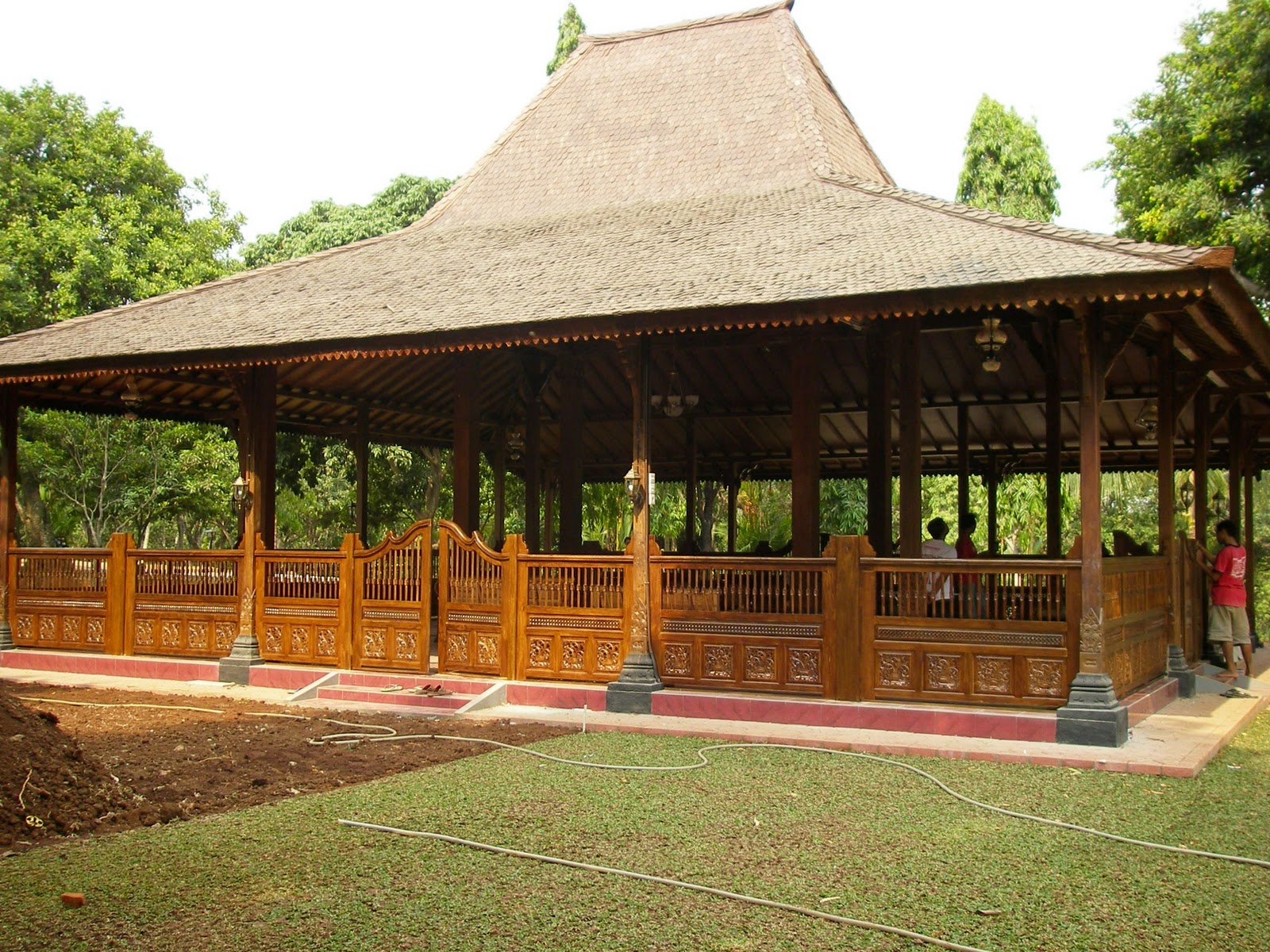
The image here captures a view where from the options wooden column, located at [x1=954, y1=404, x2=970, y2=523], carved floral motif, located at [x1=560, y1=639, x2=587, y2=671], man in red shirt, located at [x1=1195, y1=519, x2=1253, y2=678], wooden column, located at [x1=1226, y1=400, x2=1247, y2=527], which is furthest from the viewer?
wooden column, located at [x1=954, y1=404, x2=970, y2=523]

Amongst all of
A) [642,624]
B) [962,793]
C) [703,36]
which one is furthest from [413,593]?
[703,36]

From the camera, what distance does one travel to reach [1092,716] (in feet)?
29.0

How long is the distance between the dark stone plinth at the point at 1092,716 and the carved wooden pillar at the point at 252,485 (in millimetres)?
7931

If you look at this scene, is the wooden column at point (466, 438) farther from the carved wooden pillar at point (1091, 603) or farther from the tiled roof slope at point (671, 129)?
the carved wooden pillar at point (1091, 603)

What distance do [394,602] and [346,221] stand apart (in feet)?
67.5

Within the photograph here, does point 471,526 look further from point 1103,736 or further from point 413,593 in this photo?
point 1103,736

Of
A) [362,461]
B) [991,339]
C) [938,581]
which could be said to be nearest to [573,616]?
[938,581]

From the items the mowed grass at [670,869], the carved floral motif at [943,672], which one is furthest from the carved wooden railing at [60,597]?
the carved floral motif at [943,672]

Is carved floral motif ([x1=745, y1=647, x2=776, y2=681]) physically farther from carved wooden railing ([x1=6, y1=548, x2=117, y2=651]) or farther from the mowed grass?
carved wooden railing ([x1=6, y1=548, x2=117, y2=651])

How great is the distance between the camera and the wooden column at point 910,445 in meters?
11.6

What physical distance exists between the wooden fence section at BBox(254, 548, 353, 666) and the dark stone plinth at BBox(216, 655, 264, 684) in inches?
8.1

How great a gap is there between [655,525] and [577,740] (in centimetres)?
2354

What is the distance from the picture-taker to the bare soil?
21.3ft

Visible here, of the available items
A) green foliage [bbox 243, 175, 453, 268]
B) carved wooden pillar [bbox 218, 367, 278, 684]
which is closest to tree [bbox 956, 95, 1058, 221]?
green foliage [bbox 243, 175, 453, 268]
